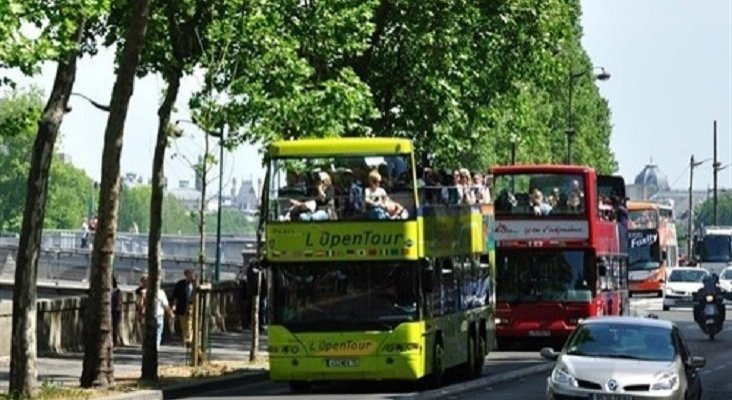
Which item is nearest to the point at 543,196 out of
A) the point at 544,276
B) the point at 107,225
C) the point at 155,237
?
the point at 544,276

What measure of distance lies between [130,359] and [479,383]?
9.86 meters

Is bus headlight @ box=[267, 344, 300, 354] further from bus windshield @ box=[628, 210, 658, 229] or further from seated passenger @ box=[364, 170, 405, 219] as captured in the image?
bus windshield @ box=[628, 210, 658, 229]

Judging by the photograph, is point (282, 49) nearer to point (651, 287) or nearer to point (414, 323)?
point (414, 323)

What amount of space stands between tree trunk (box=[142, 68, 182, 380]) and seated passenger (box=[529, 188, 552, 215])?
1365 cm

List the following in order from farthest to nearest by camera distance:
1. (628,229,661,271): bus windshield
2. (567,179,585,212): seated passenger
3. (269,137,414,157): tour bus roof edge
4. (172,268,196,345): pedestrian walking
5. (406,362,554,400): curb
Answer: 1. (628,229,661,271): bus windshield
2. (567,179,585,212): seated passenger
3. (172,268,196,345): pedestrian walking
4. (269,137,414,157): tour bus roof edge
5. (406,362,554,400): curb

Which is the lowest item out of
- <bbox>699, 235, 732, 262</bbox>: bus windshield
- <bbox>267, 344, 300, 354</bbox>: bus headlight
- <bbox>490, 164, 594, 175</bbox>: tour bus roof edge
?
<bbox>267, 344, 300, 354</bbox>: bus headlight

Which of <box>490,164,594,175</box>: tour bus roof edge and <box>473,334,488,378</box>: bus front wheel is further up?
<box>490,164,594,175</box>: tour bus roof edge

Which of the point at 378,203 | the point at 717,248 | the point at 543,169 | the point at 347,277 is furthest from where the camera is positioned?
the point at 717,248

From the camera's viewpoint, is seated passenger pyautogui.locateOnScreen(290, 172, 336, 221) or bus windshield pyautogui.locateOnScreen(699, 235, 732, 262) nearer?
seated passenger pyautogui.locateOnScreen(290, 172, 336, 221)

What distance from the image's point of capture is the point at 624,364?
26.9 metres

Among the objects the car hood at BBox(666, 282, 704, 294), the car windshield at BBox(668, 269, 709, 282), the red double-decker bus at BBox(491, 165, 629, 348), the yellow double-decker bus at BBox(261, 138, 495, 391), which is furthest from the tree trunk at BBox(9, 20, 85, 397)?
the car windshield at BBox(668, 269, 709, 282)

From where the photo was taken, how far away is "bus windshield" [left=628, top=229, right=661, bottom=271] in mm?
89256

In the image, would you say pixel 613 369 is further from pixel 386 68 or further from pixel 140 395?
pixel 386 68

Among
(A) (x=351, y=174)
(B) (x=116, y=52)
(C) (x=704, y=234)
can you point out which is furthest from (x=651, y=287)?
(A) (x=351, y=174)
